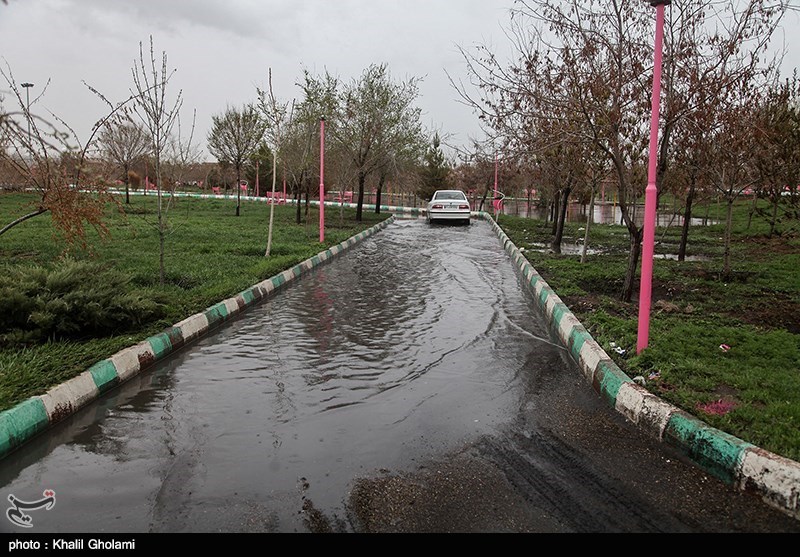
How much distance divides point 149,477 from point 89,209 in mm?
3927

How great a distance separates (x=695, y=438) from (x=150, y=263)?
29.2 feet

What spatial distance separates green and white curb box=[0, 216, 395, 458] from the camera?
3732 mm

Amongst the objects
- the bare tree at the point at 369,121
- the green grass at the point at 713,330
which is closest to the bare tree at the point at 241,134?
the bare tree at the point at 369,121

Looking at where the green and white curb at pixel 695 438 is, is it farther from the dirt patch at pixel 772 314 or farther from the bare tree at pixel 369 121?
the bare tree at pixel 369 121

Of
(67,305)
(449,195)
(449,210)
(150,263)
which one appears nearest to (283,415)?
(67,305)

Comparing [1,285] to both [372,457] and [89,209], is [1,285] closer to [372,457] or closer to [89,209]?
[89,209]

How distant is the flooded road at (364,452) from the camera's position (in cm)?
291

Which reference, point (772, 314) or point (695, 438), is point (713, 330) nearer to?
point (772, 314)

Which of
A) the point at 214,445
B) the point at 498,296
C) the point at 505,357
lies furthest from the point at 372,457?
the point at 498,296

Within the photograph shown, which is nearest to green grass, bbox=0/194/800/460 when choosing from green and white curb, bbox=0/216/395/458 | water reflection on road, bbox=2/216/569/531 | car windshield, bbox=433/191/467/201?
green and white curb, bbox=0/216/395/458

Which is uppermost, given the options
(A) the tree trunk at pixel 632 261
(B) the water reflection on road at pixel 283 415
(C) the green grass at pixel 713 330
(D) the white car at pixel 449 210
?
(D) the white car at pixel 449 210

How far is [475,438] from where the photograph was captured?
3.90 meters

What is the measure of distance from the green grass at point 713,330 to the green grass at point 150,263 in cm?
457
